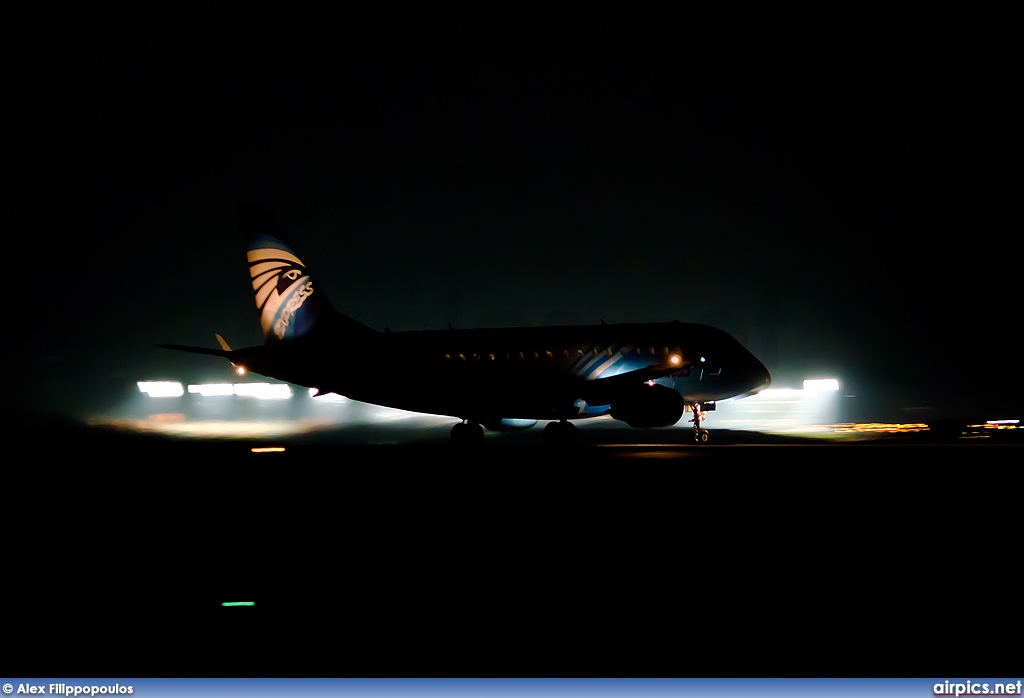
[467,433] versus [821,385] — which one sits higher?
[821,385]

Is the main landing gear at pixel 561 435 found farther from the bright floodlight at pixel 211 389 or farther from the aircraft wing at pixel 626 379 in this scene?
the bright floodlight at pixel 211 389

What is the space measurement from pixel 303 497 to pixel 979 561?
11894 mm

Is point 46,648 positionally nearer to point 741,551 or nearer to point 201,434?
point 741,551

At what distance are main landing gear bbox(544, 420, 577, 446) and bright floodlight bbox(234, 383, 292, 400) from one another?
16364 millimetres

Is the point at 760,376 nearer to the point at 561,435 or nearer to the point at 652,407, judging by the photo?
the point at 652,407

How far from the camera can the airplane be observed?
32344mm

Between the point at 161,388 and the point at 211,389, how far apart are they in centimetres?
265

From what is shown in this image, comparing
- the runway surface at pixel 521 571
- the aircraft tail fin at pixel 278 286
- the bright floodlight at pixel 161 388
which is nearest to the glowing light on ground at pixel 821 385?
the runway surface at pixel 521 571

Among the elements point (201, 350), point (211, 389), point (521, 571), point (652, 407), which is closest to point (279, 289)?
point (201, 350)

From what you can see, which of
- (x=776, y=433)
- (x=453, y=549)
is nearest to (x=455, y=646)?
(x=453, y=549)

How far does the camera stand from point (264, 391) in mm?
43562

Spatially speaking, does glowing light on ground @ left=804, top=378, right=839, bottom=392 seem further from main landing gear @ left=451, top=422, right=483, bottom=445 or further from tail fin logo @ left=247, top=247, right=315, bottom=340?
tail fin logo @ left=247, top=247, right=315, bottom=340

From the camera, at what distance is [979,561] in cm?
1009

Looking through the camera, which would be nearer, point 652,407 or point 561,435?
point 652,407
